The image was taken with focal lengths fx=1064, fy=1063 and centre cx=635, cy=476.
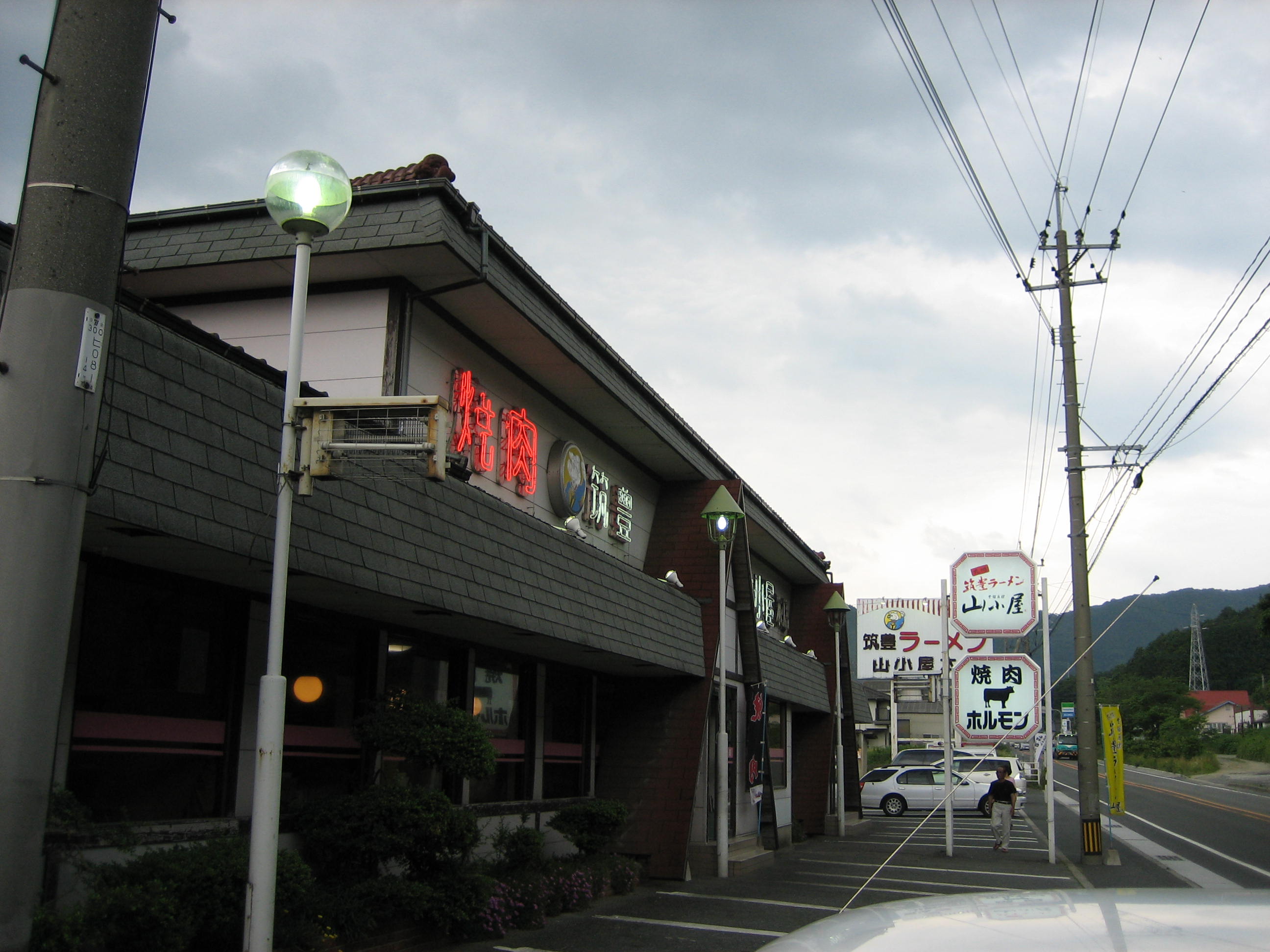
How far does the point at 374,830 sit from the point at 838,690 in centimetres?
1800

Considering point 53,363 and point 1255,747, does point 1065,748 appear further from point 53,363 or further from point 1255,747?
point 53,363

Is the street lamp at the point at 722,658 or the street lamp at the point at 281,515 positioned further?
the street lamp at the point at 722,658

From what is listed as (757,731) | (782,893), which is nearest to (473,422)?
(782,893)

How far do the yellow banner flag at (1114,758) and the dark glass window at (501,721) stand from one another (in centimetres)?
1314

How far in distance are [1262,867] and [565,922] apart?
14.4 metres

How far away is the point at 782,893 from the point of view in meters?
14.6

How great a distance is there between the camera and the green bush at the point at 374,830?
8781mm

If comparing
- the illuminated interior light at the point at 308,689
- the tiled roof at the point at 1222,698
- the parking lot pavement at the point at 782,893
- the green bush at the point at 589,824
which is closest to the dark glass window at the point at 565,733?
the green bush at the point at 589,824

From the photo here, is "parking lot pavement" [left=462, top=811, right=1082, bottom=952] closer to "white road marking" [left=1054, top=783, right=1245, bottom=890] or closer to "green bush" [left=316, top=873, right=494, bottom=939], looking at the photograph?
"green bush" [left=316, top=873, right=494, bottom=939]

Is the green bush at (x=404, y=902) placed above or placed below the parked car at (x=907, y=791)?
above

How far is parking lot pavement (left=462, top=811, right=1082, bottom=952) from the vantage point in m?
10.7

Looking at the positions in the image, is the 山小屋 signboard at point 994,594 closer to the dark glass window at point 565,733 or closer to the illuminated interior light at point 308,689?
the dark glass window at point 565,733

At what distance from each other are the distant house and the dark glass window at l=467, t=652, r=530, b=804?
128 metres

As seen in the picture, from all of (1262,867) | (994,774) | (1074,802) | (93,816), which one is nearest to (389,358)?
(93,816)
